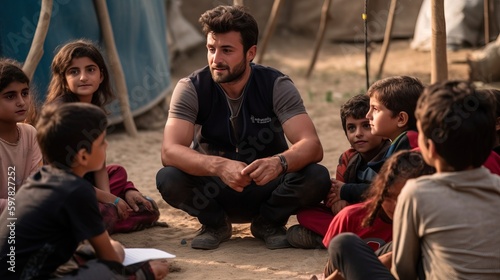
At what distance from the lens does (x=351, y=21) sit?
1155 cm

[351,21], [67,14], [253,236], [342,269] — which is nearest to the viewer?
[342,269]

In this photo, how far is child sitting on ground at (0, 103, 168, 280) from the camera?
304cm

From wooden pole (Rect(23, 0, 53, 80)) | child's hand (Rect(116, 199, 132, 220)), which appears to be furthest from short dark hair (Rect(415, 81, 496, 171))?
wooden pole (Rect(23, 0, 53, 80))

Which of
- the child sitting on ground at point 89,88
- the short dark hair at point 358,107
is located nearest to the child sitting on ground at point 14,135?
the child sitting on ground at point 89,88

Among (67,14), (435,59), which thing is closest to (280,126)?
(435,59)

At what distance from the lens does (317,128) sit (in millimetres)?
7242

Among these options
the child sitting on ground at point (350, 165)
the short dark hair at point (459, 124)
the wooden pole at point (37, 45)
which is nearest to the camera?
the short dark hair at point (459, 124)

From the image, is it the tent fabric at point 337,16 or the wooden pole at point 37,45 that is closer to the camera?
the wooden pole at point 37,45

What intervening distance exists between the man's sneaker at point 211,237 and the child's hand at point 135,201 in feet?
1.31

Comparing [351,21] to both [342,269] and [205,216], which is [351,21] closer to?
[205,216]

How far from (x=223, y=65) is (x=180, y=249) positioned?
1002mm

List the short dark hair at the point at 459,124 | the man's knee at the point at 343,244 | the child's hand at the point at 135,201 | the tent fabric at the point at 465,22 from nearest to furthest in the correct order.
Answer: the short dark hair at the point at 459,124, the man's knee at the point at 343,244, the child's hand at the point at 135,201, the tent fabric at the point at 465,22

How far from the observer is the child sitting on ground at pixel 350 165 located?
13.6 ft

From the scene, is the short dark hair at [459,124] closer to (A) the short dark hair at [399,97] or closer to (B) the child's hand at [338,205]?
(A) the short dark hair at [399,97]
